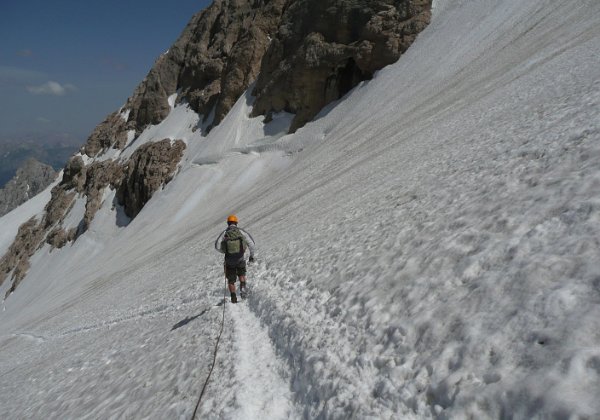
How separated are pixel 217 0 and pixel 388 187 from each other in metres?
78.8

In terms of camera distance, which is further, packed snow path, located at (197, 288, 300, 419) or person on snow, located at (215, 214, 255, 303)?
person on snow, located at (215, 214, 255, 303)

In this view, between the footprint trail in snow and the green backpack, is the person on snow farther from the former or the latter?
the footprint trail in snow

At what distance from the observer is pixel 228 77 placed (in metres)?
60.5

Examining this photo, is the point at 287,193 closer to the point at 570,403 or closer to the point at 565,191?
the point at 565,191

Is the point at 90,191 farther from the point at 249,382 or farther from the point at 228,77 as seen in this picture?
the point at 249,382

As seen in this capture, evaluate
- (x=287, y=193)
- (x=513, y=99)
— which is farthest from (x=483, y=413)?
(x=287, y=193)

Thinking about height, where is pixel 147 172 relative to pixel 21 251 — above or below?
below

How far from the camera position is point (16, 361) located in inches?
719

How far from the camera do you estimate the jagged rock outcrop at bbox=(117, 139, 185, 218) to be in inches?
2290

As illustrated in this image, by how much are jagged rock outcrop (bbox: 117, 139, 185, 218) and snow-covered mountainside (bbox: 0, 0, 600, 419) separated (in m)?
36.9

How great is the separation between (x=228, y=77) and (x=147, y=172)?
776 inches

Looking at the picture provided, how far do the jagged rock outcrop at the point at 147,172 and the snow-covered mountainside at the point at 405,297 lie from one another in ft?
121

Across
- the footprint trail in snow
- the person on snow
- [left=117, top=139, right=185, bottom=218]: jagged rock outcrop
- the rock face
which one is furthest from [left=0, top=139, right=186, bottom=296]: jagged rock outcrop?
the footprint trail in snow

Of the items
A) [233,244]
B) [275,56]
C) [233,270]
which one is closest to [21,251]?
[275,56]
